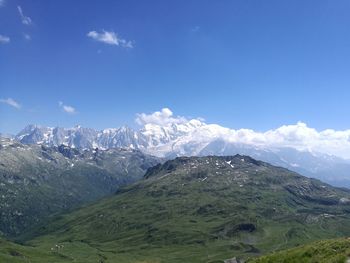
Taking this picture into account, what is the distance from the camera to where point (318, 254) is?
5097 cm

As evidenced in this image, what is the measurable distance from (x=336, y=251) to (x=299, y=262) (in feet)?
13.8

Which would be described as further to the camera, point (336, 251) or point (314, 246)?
point (314, 246)

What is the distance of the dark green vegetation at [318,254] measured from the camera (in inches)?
1882

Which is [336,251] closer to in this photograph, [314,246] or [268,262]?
[314,246]

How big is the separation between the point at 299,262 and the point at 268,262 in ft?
15.2

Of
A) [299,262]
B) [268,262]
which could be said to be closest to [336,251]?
[299,262]

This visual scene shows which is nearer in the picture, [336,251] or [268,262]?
[336,251]

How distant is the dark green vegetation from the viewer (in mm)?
47812

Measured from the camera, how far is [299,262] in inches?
2016

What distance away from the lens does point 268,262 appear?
54.8m

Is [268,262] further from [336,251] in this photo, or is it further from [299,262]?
[336,251]

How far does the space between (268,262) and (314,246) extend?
18.7ft
